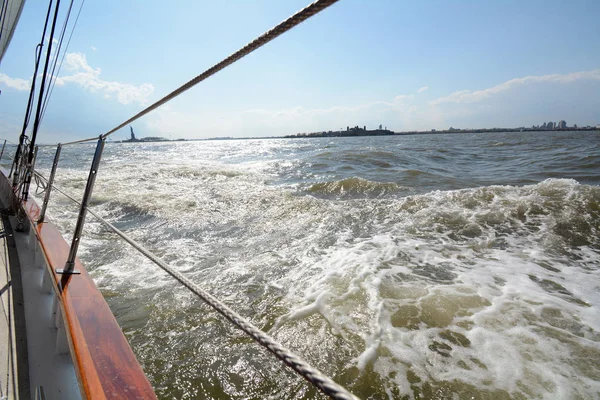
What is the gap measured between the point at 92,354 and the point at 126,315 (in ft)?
5.15

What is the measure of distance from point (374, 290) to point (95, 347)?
2320mm

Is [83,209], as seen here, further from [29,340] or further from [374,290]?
[374,290]

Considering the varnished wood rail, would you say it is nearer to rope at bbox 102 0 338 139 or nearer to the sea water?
the sea water

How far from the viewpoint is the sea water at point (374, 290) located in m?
1.89

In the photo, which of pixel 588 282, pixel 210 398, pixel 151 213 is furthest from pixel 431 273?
pixel 151 213

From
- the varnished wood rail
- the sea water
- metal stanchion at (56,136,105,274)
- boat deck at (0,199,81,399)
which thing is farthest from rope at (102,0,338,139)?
the sea water

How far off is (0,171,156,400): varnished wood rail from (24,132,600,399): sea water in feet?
2.31

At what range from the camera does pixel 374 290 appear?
9.43 feet

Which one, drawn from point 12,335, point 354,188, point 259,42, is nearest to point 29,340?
point 12,335

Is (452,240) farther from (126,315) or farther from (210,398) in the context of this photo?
(126,315)

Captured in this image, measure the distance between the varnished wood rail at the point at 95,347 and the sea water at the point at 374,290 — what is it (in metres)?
0.71

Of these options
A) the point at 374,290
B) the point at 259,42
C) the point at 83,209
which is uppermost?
the point at 259,42

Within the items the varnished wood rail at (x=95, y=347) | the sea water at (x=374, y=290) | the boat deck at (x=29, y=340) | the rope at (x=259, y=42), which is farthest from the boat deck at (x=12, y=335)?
the rope at (x=259, y=42)

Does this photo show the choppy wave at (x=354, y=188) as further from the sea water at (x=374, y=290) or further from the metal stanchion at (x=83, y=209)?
the metal stanchion at (x=83, y=209)
